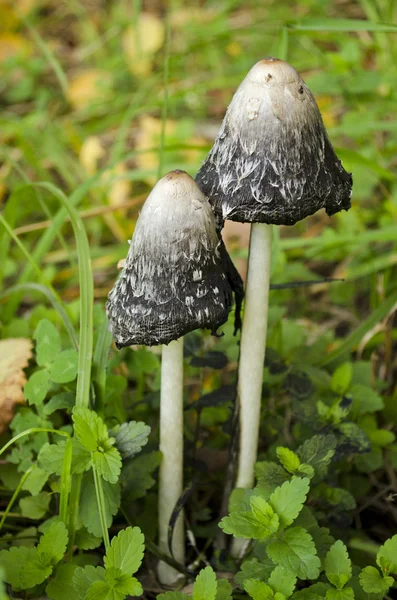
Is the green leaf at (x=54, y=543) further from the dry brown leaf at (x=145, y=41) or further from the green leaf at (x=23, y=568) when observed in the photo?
the dry brown leaf at (x=145, y=41)

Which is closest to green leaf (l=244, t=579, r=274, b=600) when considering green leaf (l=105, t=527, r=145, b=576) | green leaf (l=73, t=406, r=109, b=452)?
green leaf (l=105, t=527, r=145, b=576)

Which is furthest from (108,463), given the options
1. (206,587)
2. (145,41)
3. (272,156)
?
(145,41)

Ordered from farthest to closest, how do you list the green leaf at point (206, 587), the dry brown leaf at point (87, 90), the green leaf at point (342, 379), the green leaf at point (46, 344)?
the dry brown leaf at point (87, 90) → the green leaf at point (342, 379) → the green leaf at point (46, 344) → the green leaf at point (206, 587)

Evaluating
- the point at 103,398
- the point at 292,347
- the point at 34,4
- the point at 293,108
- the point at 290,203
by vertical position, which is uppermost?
the point at 34,4

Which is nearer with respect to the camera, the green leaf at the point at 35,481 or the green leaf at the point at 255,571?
the green leaf at the point at 255,571

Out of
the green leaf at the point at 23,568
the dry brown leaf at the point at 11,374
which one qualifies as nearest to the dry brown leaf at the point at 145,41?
the dry brown leaf at the point at 11,374

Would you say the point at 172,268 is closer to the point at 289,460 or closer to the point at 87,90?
the point at 289,460

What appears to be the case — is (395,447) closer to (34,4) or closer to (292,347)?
(292,347)

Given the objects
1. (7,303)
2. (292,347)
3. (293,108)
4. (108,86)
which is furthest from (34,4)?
(293,108)
